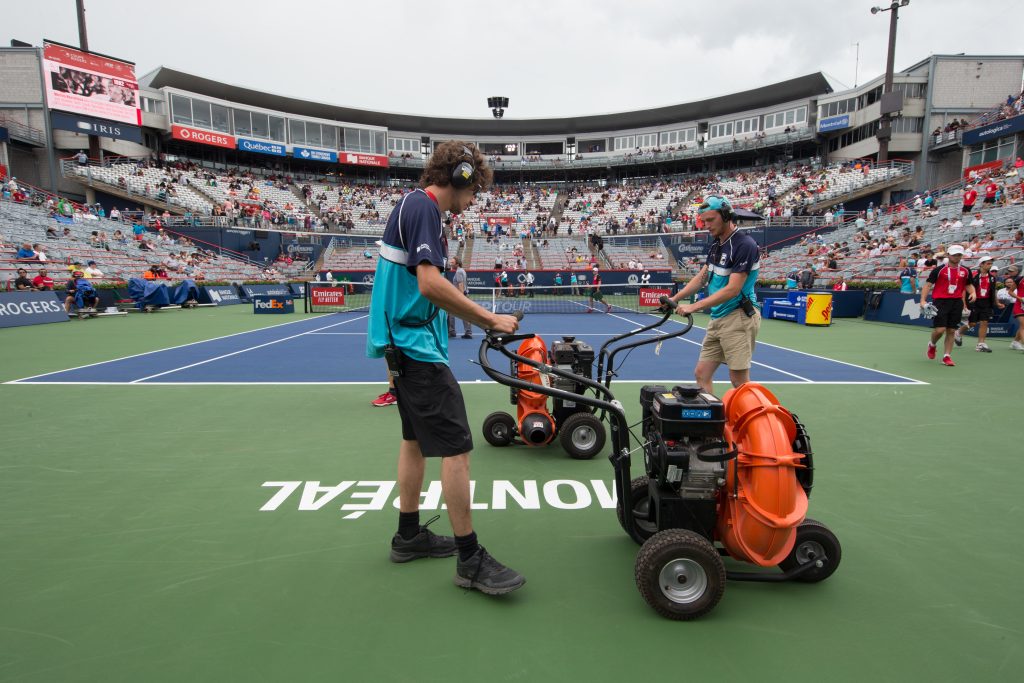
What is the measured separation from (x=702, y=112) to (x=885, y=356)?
181ft

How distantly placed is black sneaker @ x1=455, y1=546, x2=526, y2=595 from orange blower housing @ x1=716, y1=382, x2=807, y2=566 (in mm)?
1068

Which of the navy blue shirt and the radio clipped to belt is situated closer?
the navy blue shirt

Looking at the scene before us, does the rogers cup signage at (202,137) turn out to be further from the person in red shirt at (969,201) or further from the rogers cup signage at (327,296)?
the person in red shirt at (969,201)

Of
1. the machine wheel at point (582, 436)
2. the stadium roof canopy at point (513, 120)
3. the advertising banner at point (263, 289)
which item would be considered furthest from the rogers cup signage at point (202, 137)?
the machine wheel at point (582, 436)

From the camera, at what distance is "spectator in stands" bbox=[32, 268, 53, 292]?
18.2 m

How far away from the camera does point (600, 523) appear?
3406 mm

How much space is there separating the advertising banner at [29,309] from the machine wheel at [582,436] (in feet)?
61.8

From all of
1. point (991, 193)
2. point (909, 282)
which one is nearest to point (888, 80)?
point (991, 193)

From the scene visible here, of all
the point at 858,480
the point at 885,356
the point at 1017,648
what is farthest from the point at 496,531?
the point at 885,356

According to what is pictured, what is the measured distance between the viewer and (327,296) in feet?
75.9

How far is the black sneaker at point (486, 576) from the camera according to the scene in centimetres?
259

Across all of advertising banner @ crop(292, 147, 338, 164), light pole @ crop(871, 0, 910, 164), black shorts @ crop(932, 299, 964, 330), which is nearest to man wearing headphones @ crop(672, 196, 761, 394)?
black shorts @ crop(932, 299, 964, 330)

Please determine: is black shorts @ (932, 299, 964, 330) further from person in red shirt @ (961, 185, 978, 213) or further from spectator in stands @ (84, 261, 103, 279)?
spectator in stands @ (84, 261, 103, 279)

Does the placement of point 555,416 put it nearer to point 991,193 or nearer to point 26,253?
point 26,253
